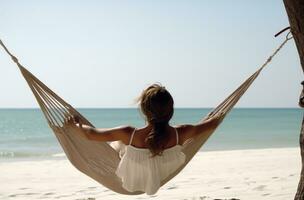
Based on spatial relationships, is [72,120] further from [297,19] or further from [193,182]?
[193,182]

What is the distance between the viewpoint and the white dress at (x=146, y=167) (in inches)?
103

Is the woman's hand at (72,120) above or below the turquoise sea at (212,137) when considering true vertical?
above

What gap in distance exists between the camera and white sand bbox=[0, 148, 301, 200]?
4.81 metres

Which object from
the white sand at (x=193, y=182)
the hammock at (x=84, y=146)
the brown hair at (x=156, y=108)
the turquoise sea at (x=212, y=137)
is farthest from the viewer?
the turquoise sea at (x=212, y=137)

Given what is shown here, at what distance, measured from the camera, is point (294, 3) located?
2471 millimetres

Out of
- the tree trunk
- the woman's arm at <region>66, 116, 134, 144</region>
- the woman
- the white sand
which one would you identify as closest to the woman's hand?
the woman

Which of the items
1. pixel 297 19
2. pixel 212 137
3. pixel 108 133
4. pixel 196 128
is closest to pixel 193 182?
pixel 196 128

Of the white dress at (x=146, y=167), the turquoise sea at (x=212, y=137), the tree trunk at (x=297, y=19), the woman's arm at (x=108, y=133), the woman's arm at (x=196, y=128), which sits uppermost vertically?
the tree trunk at (x=297, y=19)

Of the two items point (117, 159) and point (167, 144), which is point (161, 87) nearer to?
point (167, 144)

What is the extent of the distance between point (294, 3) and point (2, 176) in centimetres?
521

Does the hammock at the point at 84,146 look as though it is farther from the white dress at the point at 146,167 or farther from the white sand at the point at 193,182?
the white sand at the point at 193,182

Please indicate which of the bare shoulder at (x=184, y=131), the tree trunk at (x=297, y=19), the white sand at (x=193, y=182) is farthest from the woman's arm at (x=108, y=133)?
the white sand at (x=193, y=182)

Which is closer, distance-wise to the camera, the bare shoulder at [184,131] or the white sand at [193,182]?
the bare shoulder at [184,131]

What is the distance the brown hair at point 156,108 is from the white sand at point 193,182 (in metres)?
2.13
